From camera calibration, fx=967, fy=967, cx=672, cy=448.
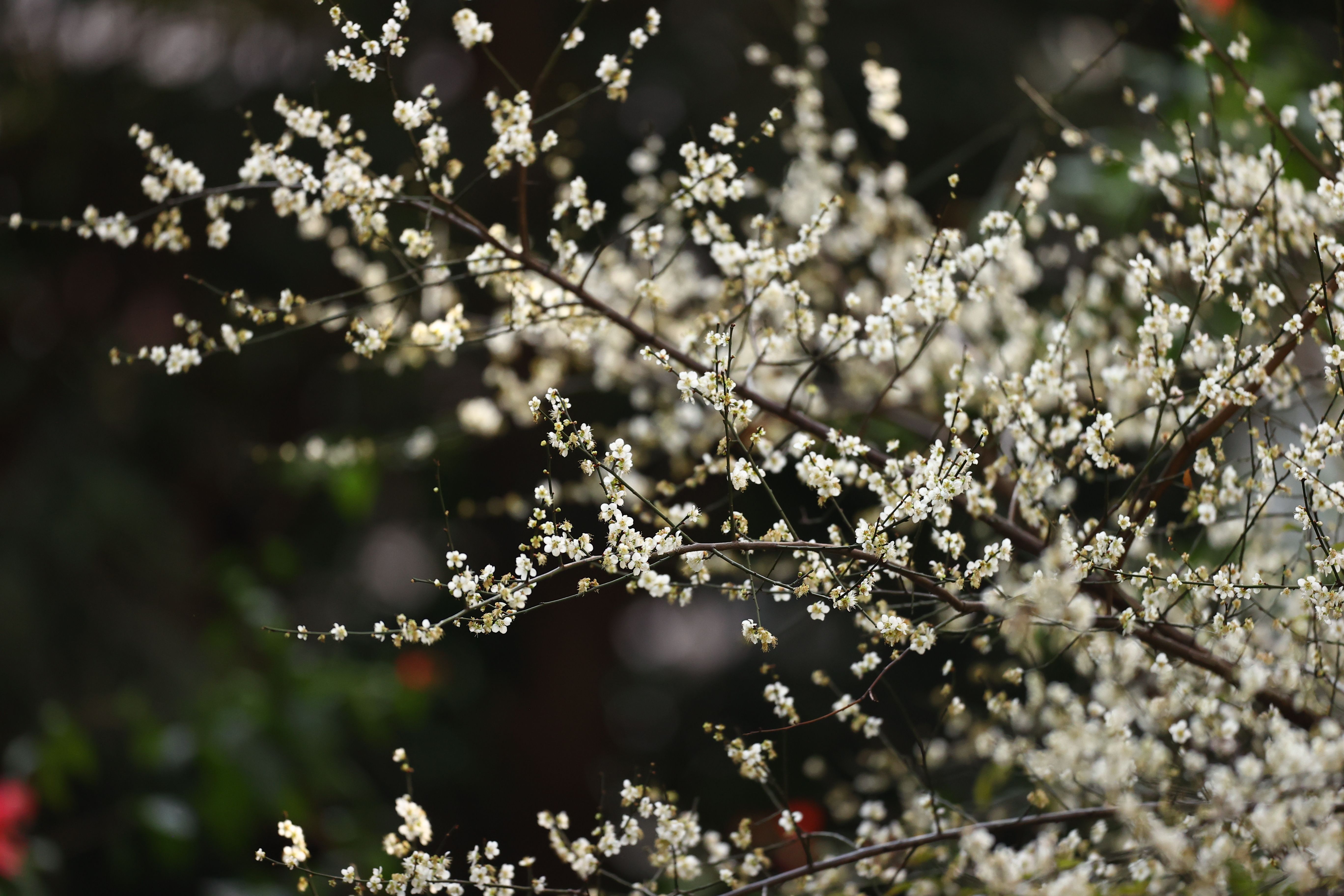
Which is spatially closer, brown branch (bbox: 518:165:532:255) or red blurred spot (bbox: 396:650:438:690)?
brown branch (bbox: 518:165:532:255)

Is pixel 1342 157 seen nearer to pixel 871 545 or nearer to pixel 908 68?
pixel 871 545

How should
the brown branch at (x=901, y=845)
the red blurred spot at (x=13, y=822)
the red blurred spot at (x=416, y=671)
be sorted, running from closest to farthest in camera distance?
the brown branch at (x=901, y=845) → the red blurred spot at (x=13, y=822) → the red blurred spot at (x=416, y=671)

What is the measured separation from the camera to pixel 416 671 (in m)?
3.43

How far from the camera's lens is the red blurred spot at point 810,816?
141 centimetres

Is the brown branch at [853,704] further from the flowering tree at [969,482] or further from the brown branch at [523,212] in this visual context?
the brown branch at [523,212]

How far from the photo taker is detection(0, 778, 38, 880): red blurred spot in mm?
1993

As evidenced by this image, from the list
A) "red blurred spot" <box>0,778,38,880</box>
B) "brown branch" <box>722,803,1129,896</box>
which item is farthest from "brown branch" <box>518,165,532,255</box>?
"red blurred spot" <box>0,778,38,880</box>

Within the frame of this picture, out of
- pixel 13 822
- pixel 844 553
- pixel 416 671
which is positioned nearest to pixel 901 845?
pixel 844 553

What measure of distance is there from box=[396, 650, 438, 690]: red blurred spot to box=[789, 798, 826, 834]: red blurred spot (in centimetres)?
132

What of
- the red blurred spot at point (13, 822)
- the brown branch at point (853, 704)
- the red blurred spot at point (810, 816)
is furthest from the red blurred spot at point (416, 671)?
the brown branch at point (853, 704)

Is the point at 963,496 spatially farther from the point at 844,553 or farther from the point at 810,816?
the point at 810,816

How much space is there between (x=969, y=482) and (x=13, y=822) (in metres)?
2.24

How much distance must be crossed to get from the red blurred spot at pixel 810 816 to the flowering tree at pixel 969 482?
0.40 ft

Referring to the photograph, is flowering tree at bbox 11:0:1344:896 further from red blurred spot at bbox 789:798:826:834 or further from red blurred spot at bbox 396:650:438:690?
red blurred spot at bbox 396:650:438:690
